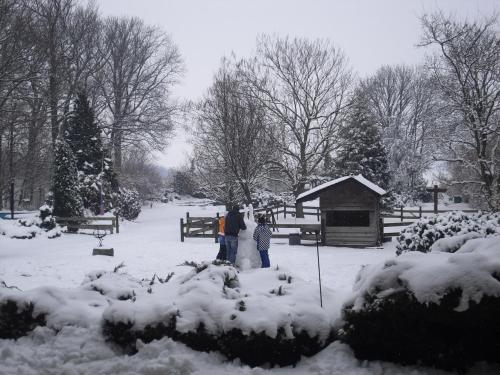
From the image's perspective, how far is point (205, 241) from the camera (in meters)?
19.6

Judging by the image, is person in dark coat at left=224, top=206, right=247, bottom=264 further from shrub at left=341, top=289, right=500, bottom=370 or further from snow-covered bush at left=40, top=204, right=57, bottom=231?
snow-covered bush at left=40, top=204, right=57, bottom=231

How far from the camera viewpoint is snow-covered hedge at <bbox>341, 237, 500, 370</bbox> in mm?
3672

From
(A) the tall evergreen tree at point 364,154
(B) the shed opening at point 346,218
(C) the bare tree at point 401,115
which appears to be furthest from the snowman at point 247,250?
(C) the bare tree at point 401,115

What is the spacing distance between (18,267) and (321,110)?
2226 cm

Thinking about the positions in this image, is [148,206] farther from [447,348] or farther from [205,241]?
[447,348]

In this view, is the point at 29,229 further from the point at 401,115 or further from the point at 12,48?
the point at 401,115

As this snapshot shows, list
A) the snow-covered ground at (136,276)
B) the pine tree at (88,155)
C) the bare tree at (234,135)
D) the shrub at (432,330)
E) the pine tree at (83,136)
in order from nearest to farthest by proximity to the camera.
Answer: the shrub at (432,330) → the snow-covered ground at (136,276) → the bare tree at (234,135) → the pine tree at (88,155) → the pine tree at (83,136)

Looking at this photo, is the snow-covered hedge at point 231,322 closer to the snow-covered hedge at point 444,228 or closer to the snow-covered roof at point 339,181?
the snow-covered hedge at point 444,228

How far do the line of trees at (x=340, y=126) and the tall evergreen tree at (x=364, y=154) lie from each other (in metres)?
0.09

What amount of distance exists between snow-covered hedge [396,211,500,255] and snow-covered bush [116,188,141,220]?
24.9 m

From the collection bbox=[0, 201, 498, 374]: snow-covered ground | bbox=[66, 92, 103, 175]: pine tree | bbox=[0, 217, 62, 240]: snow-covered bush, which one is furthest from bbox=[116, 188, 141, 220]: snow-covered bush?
A: bbox=[0, 217, 62, 240]: snow-covered bush

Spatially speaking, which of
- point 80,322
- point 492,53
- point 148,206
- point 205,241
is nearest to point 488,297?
point 80,322

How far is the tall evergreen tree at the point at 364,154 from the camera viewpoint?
3375cm

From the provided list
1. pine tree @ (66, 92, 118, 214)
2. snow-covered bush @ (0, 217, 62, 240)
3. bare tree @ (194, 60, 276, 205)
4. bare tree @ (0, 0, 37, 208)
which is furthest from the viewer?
pine tree @ (66, 92, 118, 214)
